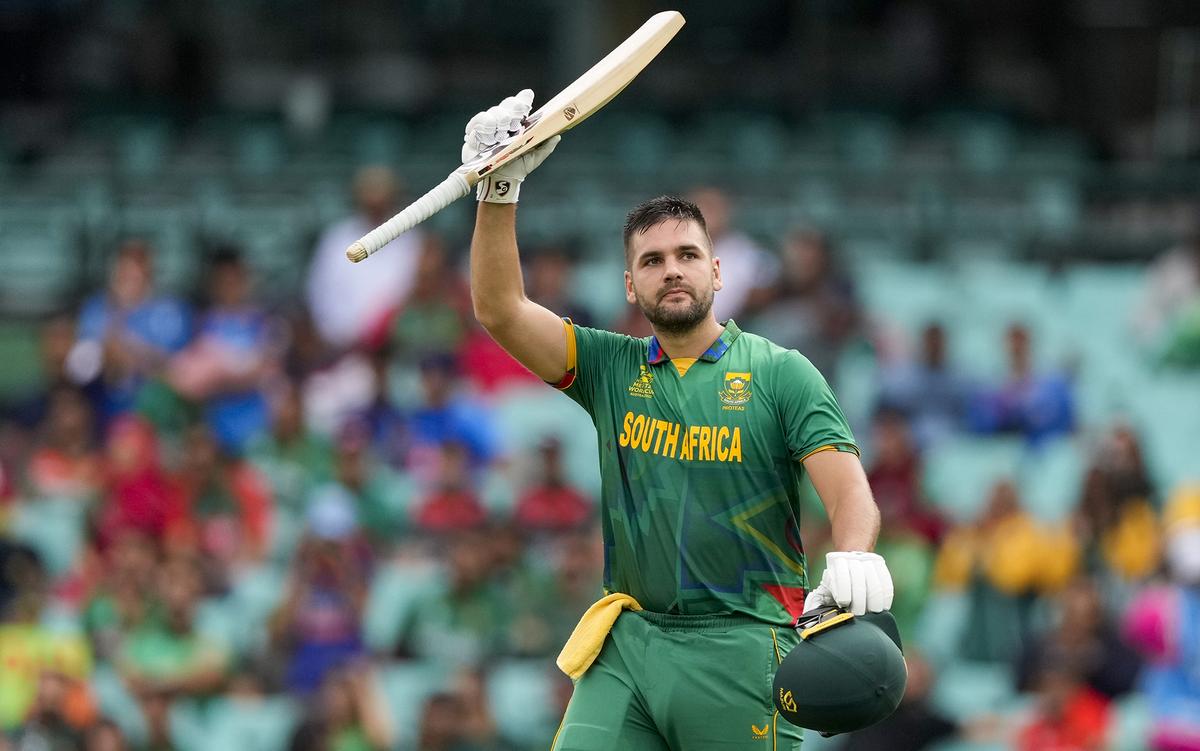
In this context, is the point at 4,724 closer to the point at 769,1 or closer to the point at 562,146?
the point at 562,146

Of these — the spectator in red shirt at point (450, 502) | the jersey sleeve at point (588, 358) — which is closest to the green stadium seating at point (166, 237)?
the spectator in red shirt at point (450, 502)

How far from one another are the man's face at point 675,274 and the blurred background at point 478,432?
5.13 metres

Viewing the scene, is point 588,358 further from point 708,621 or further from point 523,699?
point 523,699

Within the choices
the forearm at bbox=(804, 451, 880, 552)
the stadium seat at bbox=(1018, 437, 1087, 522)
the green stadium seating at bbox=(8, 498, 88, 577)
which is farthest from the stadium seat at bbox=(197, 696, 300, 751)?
the forearm at bbox=(804, 451, 880, 552)

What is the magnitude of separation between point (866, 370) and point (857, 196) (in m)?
3.74

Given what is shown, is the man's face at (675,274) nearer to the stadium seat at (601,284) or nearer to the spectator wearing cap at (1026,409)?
the spectator wearing cap at (1026,409)

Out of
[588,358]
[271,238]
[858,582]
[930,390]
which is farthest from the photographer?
[271,238]

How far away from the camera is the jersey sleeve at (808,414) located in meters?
5.60

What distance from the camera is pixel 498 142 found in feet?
19.3

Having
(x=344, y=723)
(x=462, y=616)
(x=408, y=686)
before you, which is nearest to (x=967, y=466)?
(x=462, y=616)

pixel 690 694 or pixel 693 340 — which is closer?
pixel 690 694

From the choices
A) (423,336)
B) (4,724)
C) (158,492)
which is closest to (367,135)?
(423,336)

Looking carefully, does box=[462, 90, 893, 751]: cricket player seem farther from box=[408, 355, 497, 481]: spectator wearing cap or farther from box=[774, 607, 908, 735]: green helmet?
box=[408, 355, 497, 481]: spectator wearing cap

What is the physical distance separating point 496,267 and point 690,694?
138 cm
